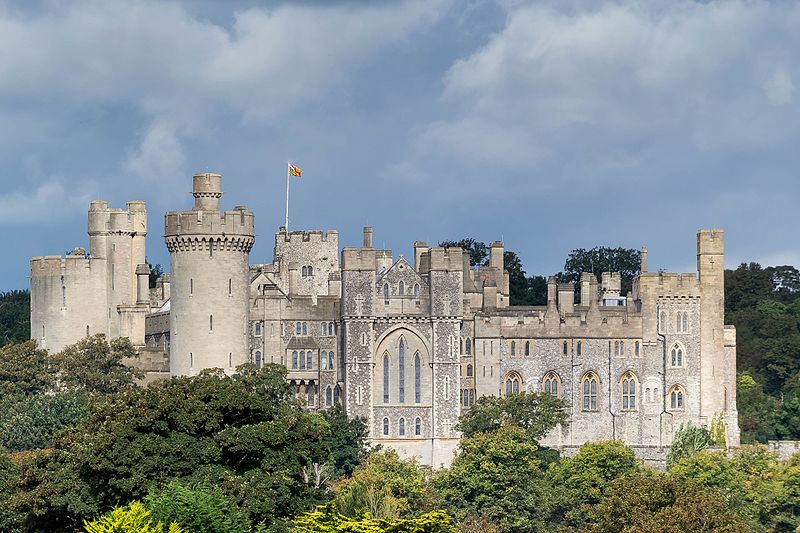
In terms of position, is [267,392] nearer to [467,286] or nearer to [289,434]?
[467,286]

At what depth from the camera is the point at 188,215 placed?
361 feet

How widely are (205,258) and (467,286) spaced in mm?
13754

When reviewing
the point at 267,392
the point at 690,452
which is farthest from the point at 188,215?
the point at 690,452

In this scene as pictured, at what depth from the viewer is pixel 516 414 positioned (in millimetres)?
112125

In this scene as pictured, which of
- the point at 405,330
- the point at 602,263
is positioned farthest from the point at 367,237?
the point at 602,263

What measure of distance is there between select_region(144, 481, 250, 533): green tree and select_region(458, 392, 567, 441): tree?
40.2 metres

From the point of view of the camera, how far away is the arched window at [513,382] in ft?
379

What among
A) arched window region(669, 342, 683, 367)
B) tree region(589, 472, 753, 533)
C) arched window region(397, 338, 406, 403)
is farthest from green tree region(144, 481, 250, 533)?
arched window region(669, 342, 683, 367)

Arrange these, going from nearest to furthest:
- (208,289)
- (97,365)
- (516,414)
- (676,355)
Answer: (208,289) < (516,414) < (97,365) < (676,355)

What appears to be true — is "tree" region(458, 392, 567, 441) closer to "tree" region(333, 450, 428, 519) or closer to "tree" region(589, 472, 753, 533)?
"tree" region(333, 450, 428, 519)

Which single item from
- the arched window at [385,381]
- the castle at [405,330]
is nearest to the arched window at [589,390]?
the castle at [405,330]

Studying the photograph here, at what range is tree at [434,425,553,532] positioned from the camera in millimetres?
99625

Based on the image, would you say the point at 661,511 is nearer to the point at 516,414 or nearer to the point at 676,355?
the point at 516,414

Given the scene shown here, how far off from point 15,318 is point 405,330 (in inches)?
1700
